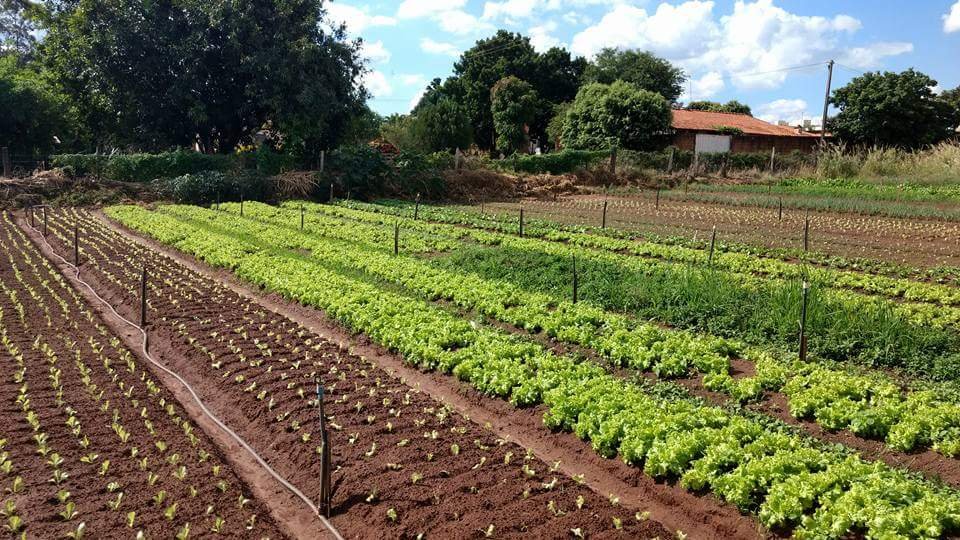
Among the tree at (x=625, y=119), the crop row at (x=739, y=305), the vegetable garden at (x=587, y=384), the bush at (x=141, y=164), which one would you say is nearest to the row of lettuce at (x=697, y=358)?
the vegetable garden at (x=587, y=384)

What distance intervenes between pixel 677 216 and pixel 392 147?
84.6 feet

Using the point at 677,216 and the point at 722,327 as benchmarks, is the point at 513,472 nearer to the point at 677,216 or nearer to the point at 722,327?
the point at 722,327

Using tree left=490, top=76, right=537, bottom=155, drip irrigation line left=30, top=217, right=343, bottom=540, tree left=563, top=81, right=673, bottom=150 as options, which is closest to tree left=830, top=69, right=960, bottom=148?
tree left=563, top=81, right=673, bottom=150

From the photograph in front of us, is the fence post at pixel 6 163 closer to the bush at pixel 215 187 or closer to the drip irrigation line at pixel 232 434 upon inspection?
the bush at pixel 215 187

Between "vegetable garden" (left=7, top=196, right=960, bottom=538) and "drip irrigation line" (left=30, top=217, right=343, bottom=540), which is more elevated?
"vegetable garden" (left=7, top=196, right=960, bottom=538)

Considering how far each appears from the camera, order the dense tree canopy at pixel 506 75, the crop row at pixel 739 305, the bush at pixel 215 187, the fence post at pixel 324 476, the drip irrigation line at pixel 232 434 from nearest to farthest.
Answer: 1. the fence post at pixel 324 476
2. the drip irrigation line at pixel 232 434
3. the crop row at pixel 739 305
4. the bush at pixel 215 187
5. the dense tree canopy at pixel 506 75

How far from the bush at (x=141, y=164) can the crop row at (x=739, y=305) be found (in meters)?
21.0

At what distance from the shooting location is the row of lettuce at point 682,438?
17.3 feet

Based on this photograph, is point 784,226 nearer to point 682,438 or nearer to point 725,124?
point 682,438

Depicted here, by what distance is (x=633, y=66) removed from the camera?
61562mm

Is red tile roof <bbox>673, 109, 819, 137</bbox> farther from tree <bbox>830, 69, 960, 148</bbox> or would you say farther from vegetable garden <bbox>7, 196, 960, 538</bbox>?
vegetable garden <bbox>7, 196, 960, 538</bbox>

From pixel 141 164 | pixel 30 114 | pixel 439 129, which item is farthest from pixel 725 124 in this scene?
pixel 30 114

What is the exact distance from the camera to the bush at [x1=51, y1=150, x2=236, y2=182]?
3117cm

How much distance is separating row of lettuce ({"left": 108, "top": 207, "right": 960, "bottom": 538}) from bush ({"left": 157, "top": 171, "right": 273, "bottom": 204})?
20.9 meters
